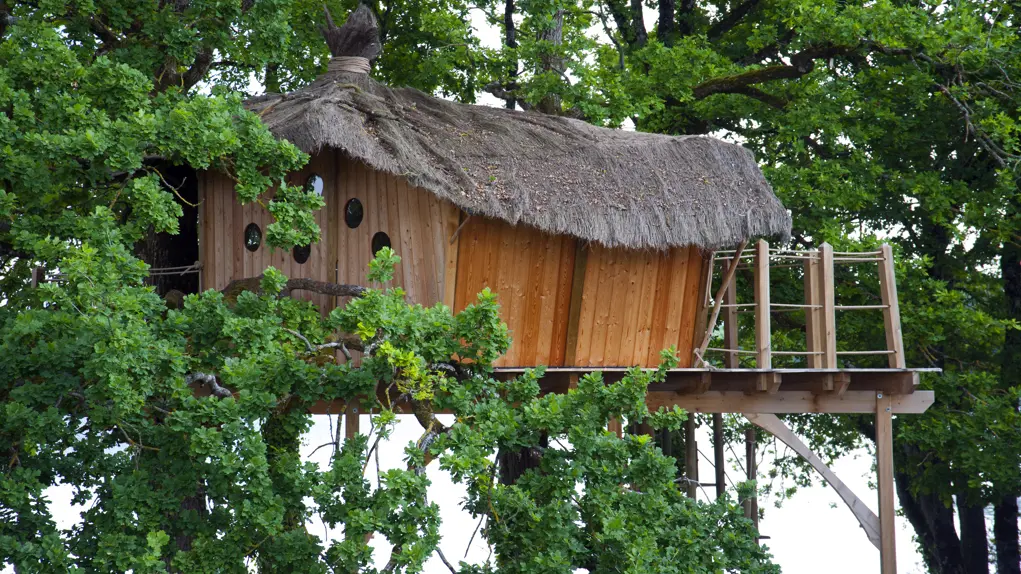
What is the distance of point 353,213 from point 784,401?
4.39 m

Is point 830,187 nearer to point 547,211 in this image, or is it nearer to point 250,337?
point 547,211

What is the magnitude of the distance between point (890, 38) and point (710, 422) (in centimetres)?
769

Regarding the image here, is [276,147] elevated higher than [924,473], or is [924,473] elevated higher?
[276,147]

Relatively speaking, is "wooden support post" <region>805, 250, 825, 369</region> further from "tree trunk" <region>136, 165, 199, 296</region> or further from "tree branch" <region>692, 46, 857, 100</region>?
"tree trunk" <region>136, 165, 199, 296</region>

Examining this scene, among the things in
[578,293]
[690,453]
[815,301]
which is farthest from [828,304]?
[690,453]

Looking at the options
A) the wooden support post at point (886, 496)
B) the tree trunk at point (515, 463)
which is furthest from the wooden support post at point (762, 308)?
the tree trunk at point (515, 463)

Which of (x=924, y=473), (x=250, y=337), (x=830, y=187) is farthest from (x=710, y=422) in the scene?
(x=250, y=337)

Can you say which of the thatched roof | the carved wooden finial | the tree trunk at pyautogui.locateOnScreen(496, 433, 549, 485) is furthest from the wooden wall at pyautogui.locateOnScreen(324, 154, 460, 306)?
the tree trunk at pyautogui.locateOnScreen(496, 433, 549, 485)

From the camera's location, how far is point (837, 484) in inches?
428

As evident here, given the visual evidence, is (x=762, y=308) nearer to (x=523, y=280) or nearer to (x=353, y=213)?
(x=523, y=280)

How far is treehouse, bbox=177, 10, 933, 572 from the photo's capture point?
29.3 ft

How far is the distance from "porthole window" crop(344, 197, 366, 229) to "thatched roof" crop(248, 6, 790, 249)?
0.50 metres

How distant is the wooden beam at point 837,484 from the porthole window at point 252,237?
188 inches

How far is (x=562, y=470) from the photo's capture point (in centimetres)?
721
